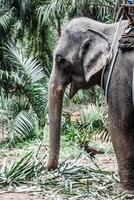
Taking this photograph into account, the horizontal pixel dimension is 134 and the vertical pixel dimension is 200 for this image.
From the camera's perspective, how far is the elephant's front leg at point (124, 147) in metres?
5.67

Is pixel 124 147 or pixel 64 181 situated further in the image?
pixel 64 181

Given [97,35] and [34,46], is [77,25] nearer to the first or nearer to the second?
[97,35]

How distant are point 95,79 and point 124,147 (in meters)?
0.75

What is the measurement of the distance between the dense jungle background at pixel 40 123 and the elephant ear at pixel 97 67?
44.4 inches

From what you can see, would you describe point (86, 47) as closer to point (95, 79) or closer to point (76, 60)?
point (76, 60)

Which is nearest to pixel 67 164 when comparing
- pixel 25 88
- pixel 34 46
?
pixel 25 88

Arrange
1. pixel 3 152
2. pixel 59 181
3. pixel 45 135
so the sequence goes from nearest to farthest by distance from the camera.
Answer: pixel 59 181 < pixel 3 152 < pixel 45 135

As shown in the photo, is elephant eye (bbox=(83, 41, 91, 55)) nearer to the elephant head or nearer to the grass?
the elephant head

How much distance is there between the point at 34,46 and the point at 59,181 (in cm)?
1061

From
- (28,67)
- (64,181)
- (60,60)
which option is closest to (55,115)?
(60,60)

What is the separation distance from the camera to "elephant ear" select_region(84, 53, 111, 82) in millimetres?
5726

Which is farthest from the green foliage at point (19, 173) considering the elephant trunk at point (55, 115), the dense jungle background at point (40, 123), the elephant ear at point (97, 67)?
the elephant ear at point (97, 67)

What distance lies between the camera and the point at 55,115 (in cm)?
630

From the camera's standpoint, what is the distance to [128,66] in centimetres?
553
